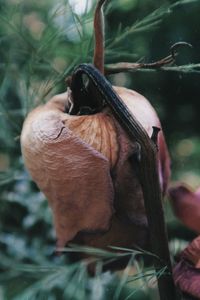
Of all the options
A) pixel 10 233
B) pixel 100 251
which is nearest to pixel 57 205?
pixel 100 251

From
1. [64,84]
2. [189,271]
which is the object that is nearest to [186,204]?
[189,271]

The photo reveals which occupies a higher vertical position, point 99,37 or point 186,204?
point 99,37

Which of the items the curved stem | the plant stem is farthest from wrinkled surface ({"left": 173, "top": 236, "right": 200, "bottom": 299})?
the curved stem

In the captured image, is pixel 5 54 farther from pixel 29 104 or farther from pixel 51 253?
pixel 51 253

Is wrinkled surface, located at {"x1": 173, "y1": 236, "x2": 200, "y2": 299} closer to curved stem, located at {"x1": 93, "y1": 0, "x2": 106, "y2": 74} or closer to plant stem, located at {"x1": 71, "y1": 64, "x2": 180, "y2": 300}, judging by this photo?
plant stem, located at {"x1": 71, "y1": 64, "x2": 180, "y2": 300}

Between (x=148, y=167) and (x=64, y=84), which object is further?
(x=64, y=84)

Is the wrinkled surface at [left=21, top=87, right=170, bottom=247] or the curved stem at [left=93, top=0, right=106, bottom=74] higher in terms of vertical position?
the curved stem at [left=93, top=0, right=106, bottom=74]

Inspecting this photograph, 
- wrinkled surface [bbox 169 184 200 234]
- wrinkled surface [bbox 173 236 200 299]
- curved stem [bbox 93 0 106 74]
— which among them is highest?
curved stem [bbox 93 0 106 74]

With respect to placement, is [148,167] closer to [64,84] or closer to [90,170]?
[90,170]
